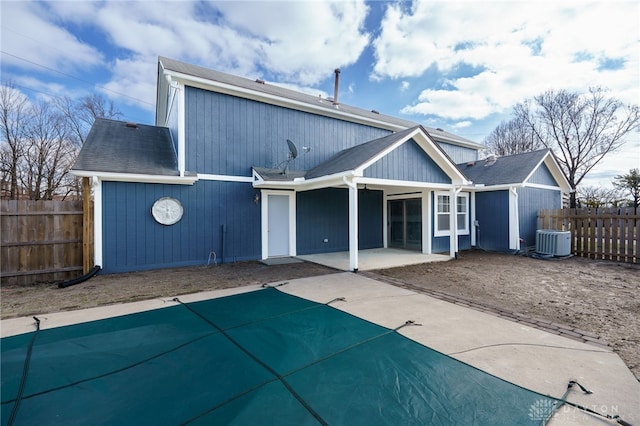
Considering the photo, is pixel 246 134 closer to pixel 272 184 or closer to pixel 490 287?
pixel 272 184

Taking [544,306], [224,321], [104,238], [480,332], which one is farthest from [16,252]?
[544,306]

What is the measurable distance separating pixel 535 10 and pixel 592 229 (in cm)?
695

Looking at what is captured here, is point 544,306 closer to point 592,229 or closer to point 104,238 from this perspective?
point 592,229

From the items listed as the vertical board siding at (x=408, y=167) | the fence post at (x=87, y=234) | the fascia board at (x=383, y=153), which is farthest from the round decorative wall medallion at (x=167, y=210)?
the vertical board siding at (x=408, y=167)

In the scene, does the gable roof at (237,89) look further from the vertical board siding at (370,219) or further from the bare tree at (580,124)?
the bare tree at (580,124)

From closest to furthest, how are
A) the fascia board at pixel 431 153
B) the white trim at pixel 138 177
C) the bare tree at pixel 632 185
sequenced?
the white trim at pixel 138 177
the fascia board at pixel 431 153
the bare tree at pixel 632 185

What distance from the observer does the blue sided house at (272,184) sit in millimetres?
6895

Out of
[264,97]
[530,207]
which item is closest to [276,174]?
[264,97]

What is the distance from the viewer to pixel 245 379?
2.33 metres

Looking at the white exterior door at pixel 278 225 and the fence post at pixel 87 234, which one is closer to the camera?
the fence post at pixel 87 234

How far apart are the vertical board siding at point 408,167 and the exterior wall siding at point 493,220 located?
331 centimetres

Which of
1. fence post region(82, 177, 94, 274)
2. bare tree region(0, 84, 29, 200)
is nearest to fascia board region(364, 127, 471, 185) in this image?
fence post region(82, 177, 94, 274)

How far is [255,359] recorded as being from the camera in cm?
→ 266

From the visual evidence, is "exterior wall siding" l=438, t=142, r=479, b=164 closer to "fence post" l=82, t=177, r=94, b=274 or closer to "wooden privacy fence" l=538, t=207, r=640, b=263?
"wooden privacy fence" l=538, t=207, r=640, b=263
